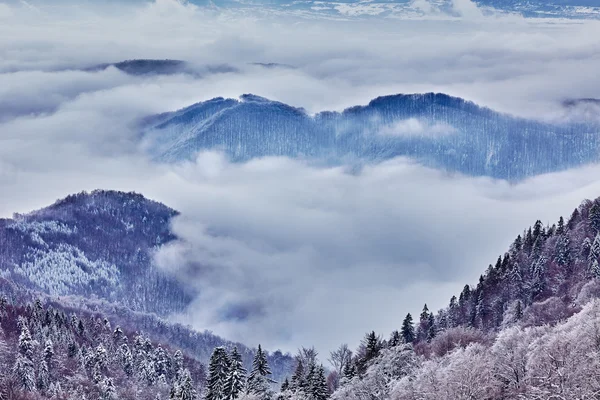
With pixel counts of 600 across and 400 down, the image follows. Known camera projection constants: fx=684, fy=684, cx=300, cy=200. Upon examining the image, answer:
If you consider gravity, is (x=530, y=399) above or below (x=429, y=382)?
above

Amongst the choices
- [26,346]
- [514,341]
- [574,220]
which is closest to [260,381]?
[514,341]

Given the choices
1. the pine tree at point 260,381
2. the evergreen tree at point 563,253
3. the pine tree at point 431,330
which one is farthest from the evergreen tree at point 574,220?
the pine tree at point 260,381

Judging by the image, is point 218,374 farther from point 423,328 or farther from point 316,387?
point 423,328

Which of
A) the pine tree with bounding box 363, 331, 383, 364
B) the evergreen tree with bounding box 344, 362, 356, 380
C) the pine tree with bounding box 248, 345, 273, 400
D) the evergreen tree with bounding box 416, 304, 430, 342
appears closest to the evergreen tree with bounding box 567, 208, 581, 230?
the evergreen tree with bounding box 416, 304, 430, 342

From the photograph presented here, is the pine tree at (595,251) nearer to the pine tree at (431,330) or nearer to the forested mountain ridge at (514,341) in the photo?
the forested mountain ridge at (514,341)

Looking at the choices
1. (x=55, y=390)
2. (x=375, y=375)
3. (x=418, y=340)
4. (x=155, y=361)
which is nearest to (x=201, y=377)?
(x=155, y=361)

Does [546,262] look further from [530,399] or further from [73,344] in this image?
[73,344]
